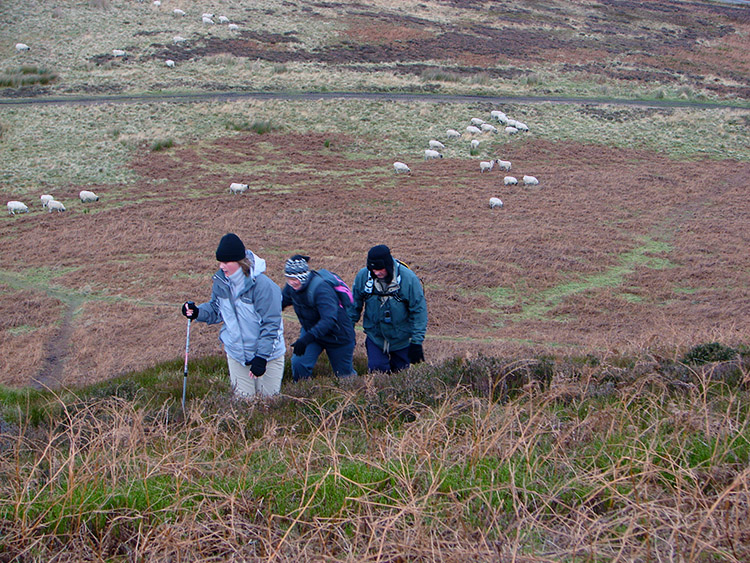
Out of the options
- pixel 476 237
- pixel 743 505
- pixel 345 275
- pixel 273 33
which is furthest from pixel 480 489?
pixel 273 33

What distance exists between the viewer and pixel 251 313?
223 inches

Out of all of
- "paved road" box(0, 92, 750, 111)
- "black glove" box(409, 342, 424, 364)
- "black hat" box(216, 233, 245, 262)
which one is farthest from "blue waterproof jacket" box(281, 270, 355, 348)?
"paved road" box(0, 92, 750, 111)

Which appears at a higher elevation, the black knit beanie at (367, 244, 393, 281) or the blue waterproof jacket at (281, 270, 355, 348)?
the black knit beanie at (367, 244, 393, 281)

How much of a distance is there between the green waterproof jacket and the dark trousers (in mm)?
66

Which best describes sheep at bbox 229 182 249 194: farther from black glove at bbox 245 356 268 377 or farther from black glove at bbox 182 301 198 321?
black glove at bbox 245 356 268 377

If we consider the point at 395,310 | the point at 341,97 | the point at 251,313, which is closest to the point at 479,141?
the point at 341,97

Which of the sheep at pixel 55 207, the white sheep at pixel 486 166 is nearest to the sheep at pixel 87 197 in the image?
the sheep at pixel 55 207

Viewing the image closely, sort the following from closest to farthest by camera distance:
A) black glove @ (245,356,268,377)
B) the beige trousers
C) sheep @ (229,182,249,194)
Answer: black glove @ (245,356,268,377)
the beige trousers
sheep @ (229,182,249,194)

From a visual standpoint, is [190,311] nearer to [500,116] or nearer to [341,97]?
[500,116]

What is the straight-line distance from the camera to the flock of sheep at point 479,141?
2020cm

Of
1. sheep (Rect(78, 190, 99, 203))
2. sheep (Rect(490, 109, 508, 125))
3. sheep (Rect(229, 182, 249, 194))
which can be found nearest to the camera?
sheep (Rect(78, 190, 99, 203))

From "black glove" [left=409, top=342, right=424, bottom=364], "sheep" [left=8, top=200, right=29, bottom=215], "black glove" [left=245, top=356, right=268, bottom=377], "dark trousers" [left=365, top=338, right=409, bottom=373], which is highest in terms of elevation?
"black glove" [left=245, top=356, right=268, bottom=377]

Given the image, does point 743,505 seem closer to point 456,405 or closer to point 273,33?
point 456,405

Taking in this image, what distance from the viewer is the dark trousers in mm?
6676
